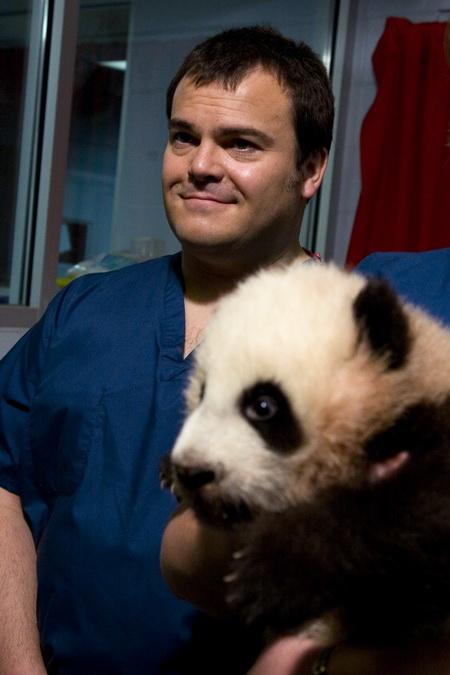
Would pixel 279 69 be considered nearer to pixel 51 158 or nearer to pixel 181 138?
pixel 181 138

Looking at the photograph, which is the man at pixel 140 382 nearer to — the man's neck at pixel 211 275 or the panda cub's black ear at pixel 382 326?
the man's neck at pixel 211 275

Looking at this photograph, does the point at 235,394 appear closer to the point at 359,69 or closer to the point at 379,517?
the point at 379,517

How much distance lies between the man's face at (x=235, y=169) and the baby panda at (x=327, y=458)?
2.27 ft

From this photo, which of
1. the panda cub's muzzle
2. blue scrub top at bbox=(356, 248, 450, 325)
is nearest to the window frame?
blue scrub top at bbox=(356, 248, 450, 325)

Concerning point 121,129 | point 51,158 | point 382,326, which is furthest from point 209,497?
point 121,129

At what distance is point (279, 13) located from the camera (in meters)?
4.07

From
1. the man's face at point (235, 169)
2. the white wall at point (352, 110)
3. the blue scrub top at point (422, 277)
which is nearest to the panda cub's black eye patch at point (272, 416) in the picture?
the blue scrub top at point (422, 277)

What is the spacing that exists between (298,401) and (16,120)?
2.36 m

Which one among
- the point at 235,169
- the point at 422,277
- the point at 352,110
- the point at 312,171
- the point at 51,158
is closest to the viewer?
the point at 422,277

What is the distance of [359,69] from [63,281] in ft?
5.68

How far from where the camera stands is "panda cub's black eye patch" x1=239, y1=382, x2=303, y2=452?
0.95 metres

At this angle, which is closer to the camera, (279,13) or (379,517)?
(379,517)

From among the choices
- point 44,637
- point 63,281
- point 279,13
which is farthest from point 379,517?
point 279,13

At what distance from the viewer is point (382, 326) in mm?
949
